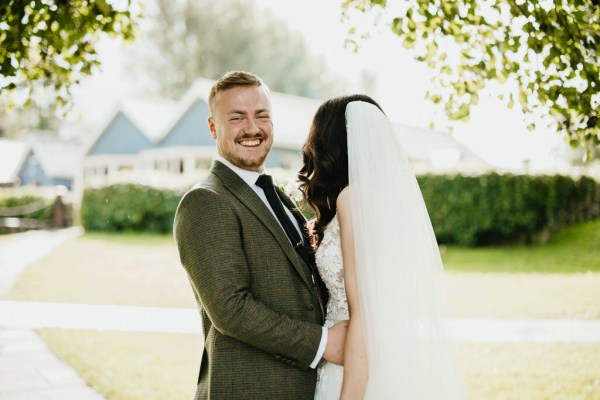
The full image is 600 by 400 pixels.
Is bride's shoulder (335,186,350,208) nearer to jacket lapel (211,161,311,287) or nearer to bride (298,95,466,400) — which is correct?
bride (298,95,466,400)

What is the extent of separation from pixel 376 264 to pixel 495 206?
15.8 metres

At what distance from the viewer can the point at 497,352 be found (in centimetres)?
802

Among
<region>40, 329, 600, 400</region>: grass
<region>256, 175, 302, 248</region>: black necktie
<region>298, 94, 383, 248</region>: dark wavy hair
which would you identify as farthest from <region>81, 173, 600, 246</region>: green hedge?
<region>256, 175, 302, 248</region>: black necktie

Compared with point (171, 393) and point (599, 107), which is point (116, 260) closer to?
point (171, 393)

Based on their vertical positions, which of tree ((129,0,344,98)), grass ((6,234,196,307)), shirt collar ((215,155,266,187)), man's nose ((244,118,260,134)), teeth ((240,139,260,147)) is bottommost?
grass ((6,234,196,307))

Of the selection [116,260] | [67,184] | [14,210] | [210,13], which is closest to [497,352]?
[116,260]

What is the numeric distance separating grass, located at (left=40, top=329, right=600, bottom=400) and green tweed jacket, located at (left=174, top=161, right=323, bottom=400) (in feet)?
11.9

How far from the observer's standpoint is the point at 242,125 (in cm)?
342

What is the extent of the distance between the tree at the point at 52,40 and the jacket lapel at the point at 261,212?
7.88 ft

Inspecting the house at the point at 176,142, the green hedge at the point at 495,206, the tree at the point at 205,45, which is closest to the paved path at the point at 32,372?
the green hedge at the point at 495,206

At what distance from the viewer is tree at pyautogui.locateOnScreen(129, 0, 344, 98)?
172ft

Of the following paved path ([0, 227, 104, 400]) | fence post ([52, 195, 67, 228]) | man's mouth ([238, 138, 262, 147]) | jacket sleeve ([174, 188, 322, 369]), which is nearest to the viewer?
jacket sleeve ([174, 188, 322, 369])

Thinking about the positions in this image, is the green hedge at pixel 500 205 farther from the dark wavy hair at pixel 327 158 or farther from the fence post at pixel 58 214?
the fence post at pixel 58 214

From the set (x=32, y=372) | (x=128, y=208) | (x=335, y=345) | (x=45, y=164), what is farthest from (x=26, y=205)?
(x=335, y=345)
